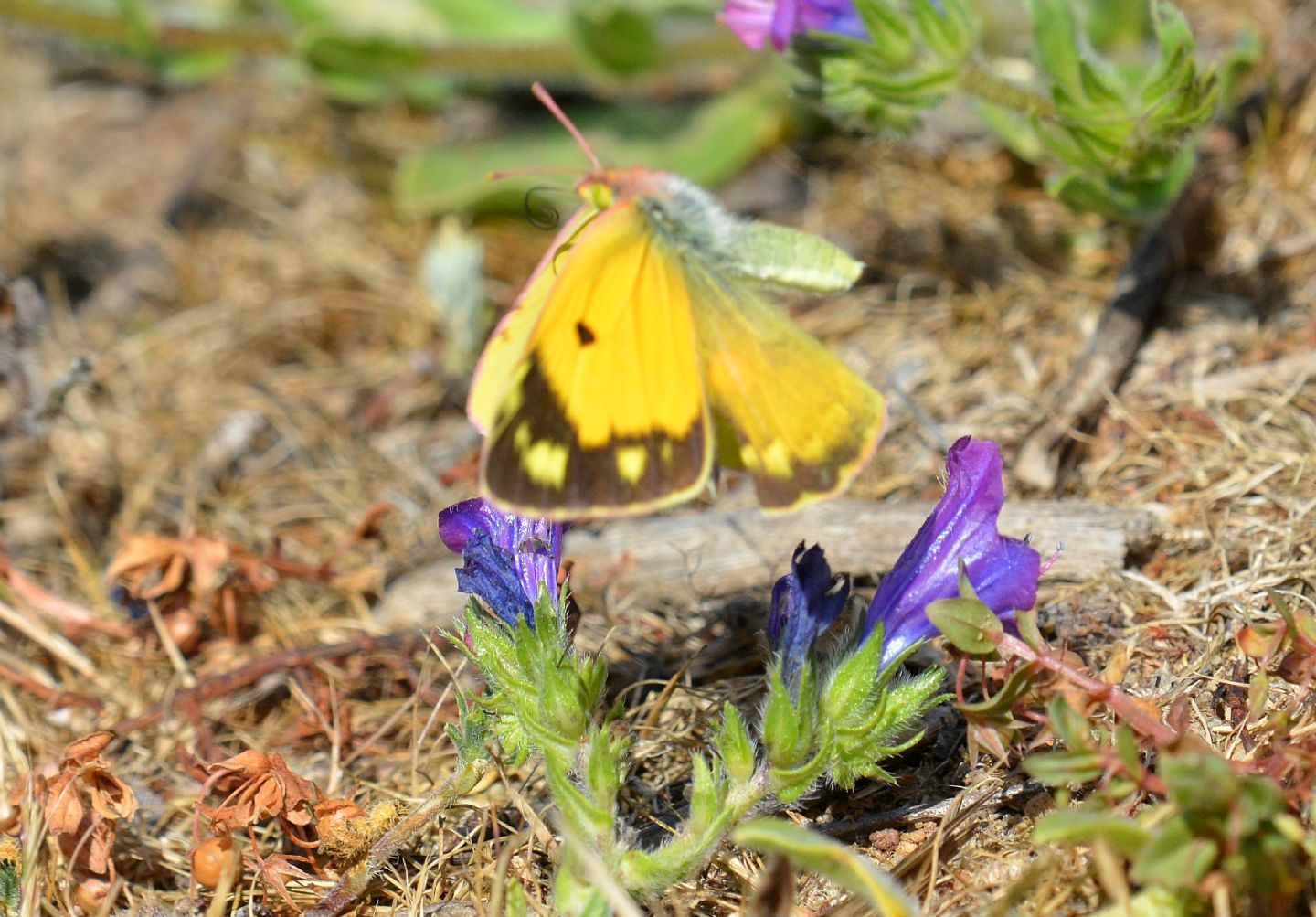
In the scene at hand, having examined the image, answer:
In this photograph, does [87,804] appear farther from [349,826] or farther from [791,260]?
[791,260]

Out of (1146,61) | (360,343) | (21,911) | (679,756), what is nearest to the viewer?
(21,911)

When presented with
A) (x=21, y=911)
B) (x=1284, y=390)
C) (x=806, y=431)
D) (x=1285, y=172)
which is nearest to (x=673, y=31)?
(x=1285, y=172)

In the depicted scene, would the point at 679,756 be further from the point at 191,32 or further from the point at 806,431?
the point at 191,32

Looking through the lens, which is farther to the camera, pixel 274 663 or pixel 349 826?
pixel 274 663

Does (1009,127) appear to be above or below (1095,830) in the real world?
above

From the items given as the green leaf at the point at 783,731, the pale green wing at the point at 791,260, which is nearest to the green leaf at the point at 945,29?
the pale green wing at the point at 791,260

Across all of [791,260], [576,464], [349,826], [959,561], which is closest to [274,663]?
[349,826]

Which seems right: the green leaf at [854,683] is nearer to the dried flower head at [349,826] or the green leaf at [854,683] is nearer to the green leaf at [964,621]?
the green leaf at [964,621]

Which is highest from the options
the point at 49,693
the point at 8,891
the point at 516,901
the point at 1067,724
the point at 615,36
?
the point at 615,36
